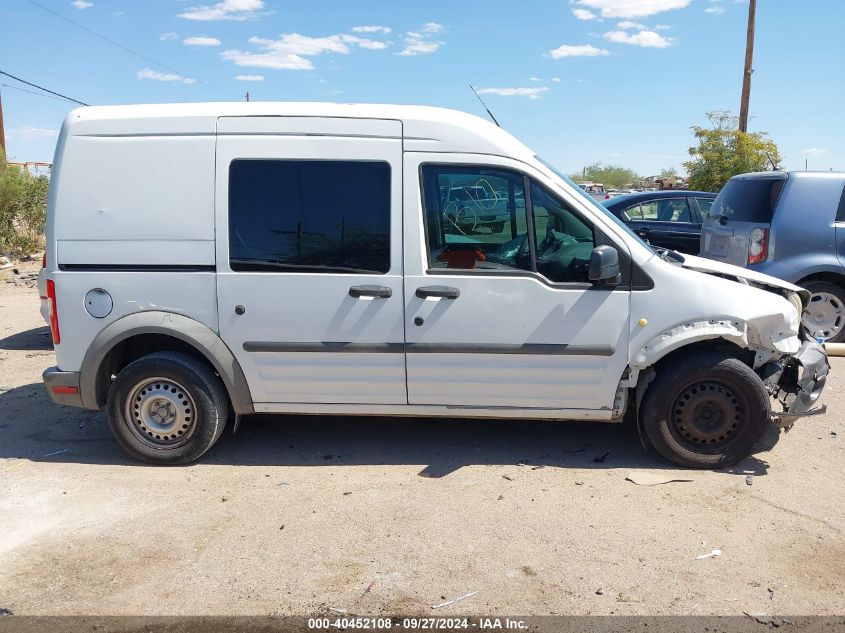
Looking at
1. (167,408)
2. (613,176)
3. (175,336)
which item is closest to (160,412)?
(167,408)

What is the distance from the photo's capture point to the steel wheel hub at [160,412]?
5.00 m

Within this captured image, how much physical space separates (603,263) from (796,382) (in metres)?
1.77

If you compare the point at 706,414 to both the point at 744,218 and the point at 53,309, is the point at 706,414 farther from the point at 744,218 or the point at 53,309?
the point at 53,309

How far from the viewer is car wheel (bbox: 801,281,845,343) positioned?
775cm

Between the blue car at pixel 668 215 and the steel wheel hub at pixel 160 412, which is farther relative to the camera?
the blue car at pixel 668 215

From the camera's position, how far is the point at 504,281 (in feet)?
15.4

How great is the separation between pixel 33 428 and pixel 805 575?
5.47 meters

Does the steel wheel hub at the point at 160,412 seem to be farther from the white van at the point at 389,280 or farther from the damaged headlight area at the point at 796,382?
the damaged headlight area at the point at 796,382

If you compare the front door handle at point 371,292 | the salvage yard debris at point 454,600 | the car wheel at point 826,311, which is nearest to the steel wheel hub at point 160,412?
the front door handle at point 371,292

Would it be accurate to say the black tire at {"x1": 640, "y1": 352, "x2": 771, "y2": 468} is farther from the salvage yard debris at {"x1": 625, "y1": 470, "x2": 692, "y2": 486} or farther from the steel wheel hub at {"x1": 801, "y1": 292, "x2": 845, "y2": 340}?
the steel wheel hub at {"x1": 801, "y1": 292, "x2": 845, "y2": 340}

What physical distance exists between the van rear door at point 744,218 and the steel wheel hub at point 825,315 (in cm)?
81

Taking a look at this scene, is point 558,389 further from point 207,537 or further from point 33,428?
point 33,428

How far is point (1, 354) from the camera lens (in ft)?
27.1

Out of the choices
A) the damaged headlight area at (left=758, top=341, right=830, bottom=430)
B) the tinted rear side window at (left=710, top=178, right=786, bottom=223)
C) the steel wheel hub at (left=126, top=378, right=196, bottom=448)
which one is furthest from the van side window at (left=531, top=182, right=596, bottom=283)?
the tinted rear side window at (left=710, top=178, right=786, bottom=223)
